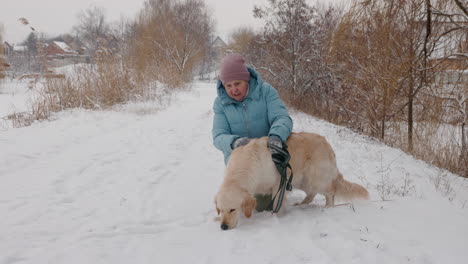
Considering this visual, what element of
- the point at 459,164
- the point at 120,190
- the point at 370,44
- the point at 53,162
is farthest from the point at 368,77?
the point at 53,162

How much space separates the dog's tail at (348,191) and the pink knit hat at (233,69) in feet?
5.46

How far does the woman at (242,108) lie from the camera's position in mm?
3355

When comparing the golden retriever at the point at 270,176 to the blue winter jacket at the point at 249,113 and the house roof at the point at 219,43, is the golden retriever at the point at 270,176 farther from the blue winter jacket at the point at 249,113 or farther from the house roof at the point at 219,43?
the house roof at the point at 219,43

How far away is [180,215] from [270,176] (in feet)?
3.53

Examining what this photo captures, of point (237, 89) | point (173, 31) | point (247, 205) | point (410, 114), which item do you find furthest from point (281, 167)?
point (173, 31)

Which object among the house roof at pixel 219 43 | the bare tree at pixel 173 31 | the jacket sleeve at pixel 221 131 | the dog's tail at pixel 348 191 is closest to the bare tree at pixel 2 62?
the bare tree at pixel 173 31

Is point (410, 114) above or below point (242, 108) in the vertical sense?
below

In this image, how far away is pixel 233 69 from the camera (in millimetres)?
3344

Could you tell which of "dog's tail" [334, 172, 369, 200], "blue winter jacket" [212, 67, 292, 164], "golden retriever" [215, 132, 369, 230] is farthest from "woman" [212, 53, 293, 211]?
"dog's tail" [334, 172, 369, 200]

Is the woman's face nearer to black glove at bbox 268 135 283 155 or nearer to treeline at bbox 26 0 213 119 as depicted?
black glove at bbox 268 135 283 155

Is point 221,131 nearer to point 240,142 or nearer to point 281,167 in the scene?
point 240,142

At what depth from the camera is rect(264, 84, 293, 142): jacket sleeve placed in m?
3.15

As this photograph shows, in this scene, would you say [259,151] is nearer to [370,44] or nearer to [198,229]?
[198,229]

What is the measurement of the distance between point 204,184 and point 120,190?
1157 mm
